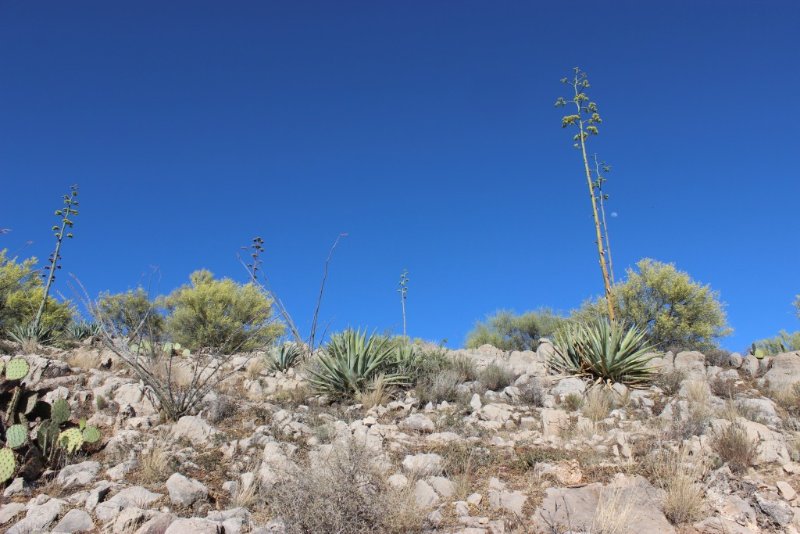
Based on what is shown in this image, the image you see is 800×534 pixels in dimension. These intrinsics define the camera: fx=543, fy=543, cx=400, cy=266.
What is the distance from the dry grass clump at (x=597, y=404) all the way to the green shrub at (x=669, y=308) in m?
13.7

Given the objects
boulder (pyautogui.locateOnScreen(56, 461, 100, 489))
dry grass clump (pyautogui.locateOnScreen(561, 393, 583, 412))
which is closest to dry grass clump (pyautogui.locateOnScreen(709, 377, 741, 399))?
dry grass clump (pyautogui.locateOnScreen(561, 393, 583, 412))

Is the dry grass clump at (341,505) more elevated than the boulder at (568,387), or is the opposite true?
the boulder at (568,387)

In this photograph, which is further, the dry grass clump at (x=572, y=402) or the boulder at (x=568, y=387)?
the boulder at (x=568, y=387)

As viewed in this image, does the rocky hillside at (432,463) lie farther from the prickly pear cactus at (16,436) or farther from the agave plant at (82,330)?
the agave plant at (82,330)

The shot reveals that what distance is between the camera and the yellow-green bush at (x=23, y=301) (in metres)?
21.2

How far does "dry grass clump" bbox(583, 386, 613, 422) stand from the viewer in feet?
26.6

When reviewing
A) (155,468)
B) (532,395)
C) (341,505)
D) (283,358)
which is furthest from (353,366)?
(341,505)

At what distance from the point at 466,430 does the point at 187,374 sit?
6.13 metres

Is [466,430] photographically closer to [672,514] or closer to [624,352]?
[672,514]

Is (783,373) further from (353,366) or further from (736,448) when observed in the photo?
(353,366)

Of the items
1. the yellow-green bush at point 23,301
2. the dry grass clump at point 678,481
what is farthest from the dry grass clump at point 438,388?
the yellow-green bush at point 23,301

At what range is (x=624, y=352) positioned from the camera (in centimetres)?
1057

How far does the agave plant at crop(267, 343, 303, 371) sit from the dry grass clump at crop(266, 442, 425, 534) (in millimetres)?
7209

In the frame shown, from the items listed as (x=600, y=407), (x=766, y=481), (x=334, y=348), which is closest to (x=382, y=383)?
(x=334, y=348)
